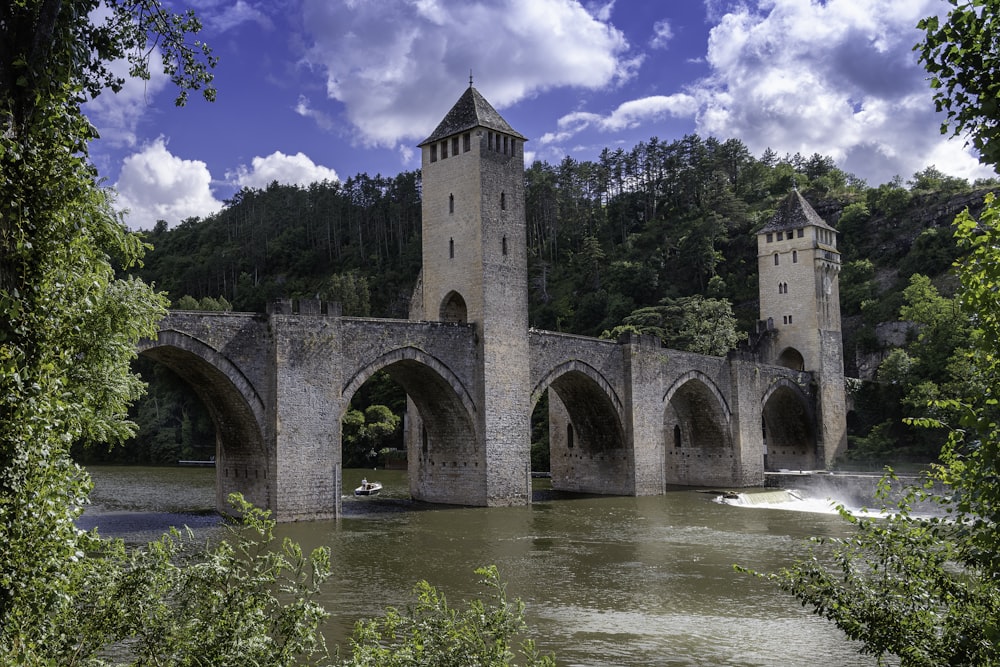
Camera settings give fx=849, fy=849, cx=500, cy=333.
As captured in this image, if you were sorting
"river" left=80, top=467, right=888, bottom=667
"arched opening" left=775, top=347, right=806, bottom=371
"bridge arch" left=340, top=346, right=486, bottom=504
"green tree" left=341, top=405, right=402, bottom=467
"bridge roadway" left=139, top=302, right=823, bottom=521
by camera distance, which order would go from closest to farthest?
1. "river" left=80, top=467, right=888, bottom=667
2. "bridge roadway" left=139, top=302, right=823, bottom=521
3. "bridge arch" left=340, top=346, right=486, bottom=504
4. "arched opening" left=775, top=347, right=806, bottom=371
5. "green tree" left=341, top=405, right=402, bottom=467

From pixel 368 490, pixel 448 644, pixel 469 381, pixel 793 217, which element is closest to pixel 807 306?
pixel 793 217

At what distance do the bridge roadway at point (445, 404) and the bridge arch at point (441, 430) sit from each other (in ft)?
0.16

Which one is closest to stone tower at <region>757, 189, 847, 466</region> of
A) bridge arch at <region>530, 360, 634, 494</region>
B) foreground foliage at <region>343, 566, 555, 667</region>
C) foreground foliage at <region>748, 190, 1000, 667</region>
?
bridge arch at <region>530, 360, 634, 494</region>

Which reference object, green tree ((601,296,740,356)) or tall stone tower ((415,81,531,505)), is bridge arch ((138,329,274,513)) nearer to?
tall stone tower ((415,81,531,505))

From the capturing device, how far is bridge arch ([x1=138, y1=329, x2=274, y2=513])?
22422 millimetres

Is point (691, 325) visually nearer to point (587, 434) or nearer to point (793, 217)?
point (793, 217)

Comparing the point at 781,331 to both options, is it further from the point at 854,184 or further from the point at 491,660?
the point at 854,184

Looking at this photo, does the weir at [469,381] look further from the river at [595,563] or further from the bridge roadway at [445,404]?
the river at [595,563]

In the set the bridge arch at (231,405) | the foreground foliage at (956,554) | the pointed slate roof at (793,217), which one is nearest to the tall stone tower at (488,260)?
the bridge arch at (231,405)

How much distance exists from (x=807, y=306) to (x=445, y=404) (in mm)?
25801

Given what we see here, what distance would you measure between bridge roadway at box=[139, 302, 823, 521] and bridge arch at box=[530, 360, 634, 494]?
0.06m

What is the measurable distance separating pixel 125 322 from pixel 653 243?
226ft

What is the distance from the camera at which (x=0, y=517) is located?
15.4 feet

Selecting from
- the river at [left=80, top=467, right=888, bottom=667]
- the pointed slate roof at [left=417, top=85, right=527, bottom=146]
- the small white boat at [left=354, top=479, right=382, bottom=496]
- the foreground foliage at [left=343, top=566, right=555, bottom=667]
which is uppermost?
the pointed slate roof at [left=417, top=85, right=527, bottom=146]
